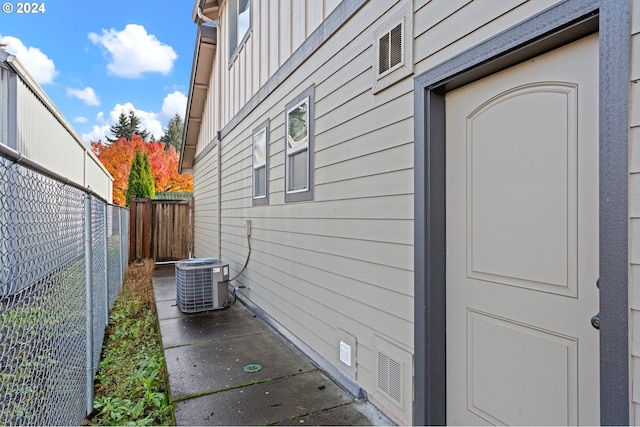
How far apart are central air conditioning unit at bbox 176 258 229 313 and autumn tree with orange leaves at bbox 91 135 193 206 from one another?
69.2 ft

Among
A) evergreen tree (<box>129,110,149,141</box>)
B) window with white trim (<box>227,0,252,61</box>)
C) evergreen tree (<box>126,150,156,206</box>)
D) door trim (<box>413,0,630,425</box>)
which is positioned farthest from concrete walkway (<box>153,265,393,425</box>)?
evergreen tree (<box>129,110,149,141</box>)

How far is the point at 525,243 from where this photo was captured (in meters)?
1.70

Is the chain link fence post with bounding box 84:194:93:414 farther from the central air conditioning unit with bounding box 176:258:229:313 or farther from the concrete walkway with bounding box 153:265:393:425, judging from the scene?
the central air conditioning unit with bounding box 176:258:229:313

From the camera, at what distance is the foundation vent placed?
2.34 meters

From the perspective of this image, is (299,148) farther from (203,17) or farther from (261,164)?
(203,17)

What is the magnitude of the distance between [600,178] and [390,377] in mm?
1735

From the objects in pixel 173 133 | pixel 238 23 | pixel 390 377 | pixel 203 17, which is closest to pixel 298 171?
pixel 390 377

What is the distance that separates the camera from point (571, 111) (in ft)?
5.00

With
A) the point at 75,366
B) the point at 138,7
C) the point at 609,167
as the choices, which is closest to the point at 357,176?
the point at 609,167

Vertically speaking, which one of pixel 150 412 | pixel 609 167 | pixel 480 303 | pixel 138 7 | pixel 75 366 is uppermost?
pixel 138 7

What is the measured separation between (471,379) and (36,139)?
28.2 feet

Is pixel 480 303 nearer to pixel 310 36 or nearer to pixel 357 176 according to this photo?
pixel 357 176

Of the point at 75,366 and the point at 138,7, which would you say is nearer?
the point at 75,366

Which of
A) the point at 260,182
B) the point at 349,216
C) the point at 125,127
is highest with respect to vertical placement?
the point at 125,127
